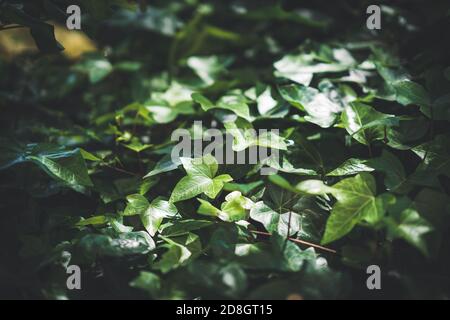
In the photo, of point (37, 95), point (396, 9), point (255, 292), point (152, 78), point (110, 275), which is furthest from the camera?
point (152, 78)

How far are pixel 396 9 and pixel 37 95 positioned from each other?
146 centimetres

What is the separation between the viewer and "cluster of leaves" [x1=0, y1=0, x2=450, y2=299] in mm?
747

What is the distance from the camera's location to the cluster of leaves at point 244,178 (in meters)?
0.75

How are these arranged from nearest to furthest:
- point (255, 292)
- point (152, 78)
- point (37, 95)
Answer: point (255, 292) → point (37, 95) → point (152, 78)

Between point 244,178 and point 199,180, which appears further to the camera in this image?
point 244,178

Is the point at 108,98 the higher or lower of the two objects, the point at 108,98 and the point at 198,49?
the lower

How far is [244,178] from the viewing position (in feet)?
3.36

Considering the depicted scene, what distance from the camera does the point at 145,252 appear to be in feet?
2.71

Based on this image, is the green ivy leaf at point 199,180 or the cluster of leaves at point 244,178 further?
the green ivy leaf at point 199,180

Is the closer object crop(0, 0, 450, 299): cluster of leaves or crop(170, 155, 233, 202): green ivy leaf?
crop(0, 0, 450, 299): cluster of leaves
